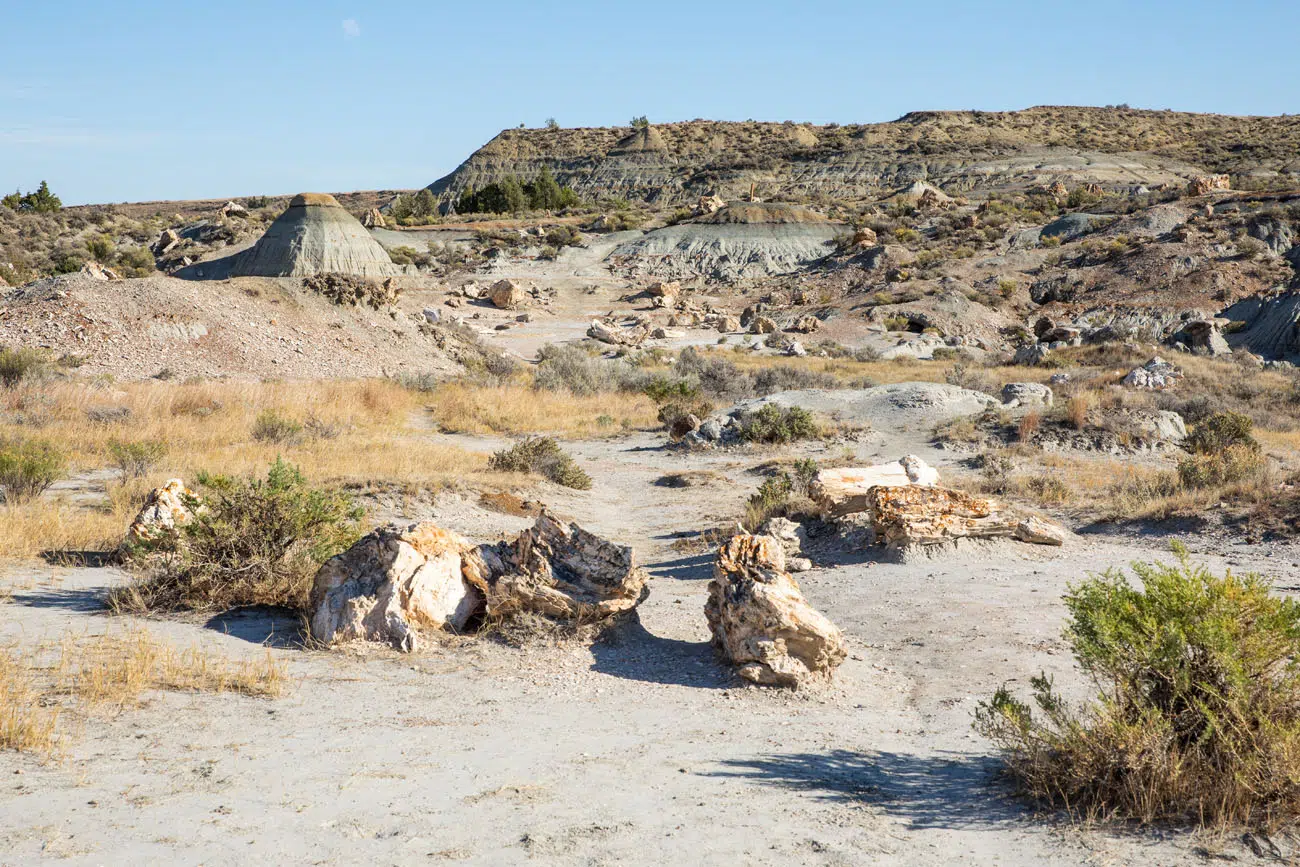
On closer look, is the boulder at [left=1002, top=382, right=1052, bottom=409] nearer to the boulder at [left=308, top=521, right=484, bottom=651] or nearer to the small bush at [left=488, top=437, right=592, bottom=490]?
the small bush at [left=488, top=437, right=592, bottom=490]

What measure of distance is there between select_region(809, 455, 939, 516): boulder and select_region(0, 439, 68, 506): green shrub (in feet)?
26.5

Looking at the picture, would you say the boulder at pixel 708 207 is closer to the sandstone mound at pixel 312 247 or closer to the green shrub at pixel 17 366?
the sandstone mound at pixel 312 247

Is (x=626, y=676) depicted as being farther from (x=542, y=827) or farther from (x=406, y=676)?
(x=542, y=827)

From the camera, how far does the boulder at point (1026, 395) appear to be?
19.2 m

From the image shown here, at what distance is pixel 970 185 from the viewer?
68438mm

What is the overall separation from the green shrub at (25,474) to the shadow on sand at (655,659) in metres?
6.54

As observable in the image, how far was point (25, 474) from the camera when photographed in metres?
9.92

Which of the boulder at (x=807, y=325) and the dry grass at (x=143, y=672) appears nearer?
the dry grass at (x=143, y=672)

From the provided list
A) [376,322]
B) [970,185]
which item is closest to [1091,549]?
[376,322]

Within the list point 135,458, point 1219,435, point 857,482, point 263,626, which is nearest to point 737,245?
point 1219,435

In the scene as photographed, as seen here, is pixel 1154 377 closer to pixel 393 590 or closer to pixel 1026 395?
pixel 1026 395

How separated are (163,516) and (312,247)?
34963mm

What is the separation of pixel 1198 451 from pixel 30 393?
18436 millimetres

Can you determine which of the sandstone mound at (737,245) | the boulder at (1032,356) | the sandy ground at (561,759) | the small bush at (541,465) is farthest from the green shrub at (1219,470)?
the sandstone mound at (737,245)
